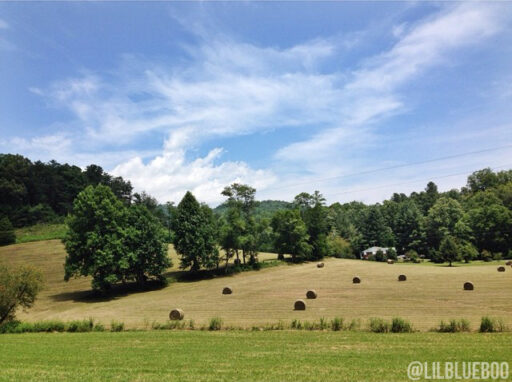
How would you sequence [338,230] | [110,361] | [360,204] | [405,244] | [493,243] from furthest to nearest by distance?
[360,204] → [338,230] → [405,244] → [493,243] → [110,361]

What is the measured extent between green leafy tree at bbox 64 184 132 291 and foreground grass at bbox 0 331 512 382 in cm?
2495

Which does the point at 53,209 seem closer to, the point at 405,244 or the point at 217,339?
the point at 405,244

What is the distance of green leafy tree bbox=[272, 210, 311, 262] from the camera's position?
7725cm

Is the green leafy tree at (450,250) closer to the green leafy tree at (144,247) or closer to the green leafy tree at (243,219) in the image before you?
the green leafy tree at (243,219)

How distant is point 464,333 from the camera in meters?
18.7

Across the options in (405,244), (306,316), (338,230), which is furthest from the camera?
(338,230)

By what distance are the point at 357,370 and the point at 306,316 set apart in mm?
14956

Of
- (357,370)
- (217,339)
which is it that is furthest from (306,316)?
(357,370)

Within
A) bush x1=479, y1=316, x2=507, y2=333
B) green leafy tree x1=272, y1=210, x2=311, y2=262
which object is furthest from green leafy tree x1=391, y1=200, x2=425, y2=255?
bush x1=479, y1=316, x2=507, y2=333

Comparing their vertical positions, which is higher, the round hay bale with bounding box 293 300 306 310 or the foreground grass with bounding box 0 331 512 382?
the foreground grass with bounding box 0 331 512 382

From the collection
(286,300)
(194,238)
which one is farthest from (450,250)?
(286,300)

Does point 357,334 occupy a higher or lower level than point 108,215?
lower

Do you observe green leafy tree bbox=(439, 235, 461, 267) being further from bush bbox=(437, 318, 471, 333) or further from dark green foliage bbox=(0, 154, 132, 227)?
dark green foliage bbox=(0, 154, 132, 227)

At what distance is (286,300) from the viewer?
35.4m
